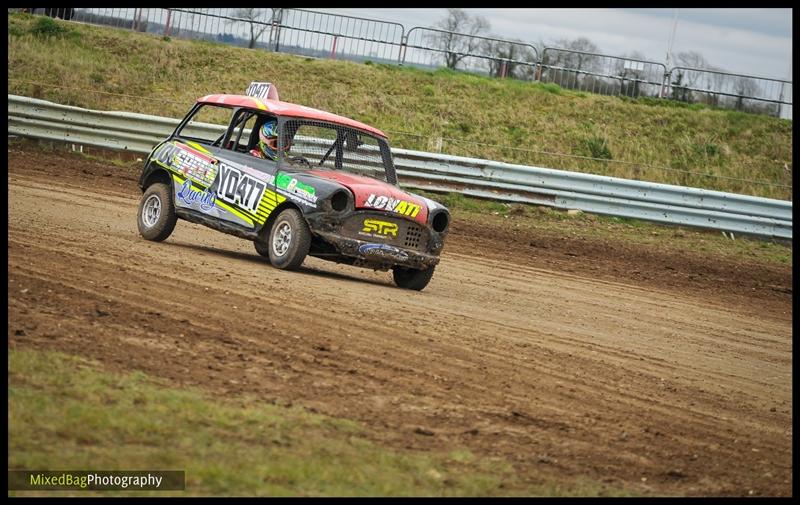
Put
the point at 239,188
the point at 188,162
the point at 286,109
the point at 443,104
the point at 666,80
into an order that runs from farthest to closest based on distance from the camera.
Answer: the point at 666,80 → the point at 443,104 → the point at 188,162 → the point at 286,109 → the point at 239,188

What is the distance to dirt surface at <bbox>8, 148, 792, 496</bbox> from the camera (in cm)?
585

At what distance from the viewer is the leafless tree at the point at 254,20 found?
2780 centimetres

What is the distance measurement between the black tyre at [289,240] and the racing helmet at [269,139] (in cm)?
74

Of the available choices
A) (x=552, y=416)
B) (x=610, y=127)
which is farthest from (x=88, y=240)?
(x=610, y=127)

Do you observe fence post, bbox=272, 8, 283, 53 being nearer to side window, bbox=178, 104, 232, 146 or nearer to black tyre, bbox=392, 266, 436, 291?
side window, bbox=178, 104, 232, 146

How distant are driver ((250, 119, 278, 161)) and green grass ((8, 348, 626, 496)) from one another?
539 centimetres

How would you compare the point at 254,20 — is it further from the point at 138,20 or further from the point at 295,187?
the point at 295,187

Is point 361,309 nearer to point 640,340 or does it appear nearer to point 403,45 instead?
point 640,340

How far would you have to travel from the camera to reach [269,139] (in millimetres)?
11117

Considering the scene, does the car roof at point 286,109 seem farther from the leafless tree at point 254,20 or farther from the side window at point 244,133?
the leafless tree at point 254,20

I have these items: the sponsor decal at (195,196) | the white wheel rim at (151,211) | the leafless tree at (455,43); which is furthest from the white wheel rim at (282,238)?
the leafless tree at (455,43)

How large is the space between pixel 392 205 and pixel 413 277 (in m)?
0.92

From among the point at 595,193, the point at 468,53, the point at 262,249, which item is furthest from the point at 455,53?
the point at 262,249

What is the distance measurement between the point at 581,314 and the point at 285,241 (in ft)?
9.62
